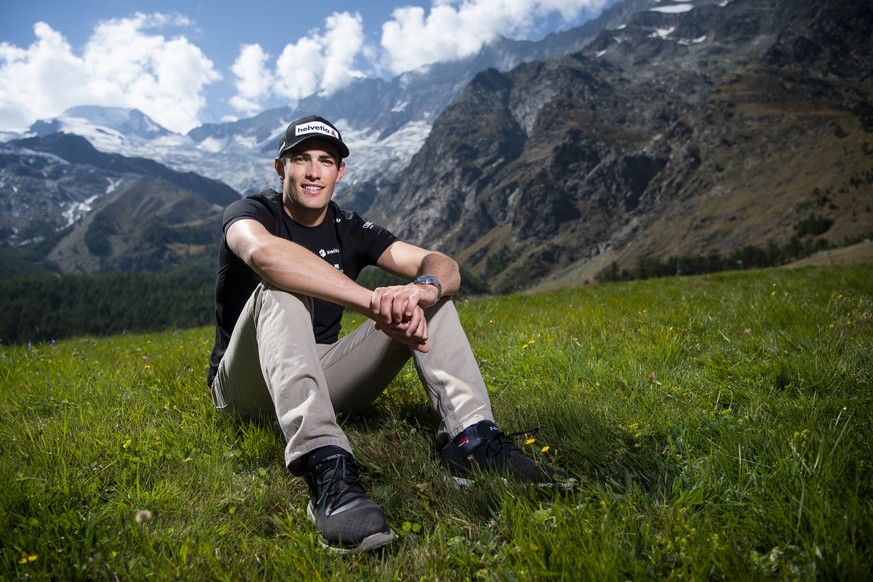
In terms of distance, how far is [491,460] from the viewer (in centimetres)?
342

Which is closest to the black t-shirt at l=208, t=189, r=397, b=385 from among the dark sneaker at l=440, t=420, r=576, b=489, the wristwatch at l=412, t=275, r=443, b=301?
the wristwatch at l=412, t=275, r=443, b=301

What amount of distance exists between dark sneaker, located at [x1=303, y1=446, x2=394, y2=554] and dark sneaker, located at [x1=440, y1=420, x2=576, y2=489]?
0.65 metres

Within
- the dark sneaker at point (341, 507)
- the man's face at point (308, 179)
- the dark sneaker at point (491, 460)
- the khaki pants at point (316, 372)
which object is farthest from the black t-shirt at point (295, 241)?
the dark sneaker at point (491, 460)

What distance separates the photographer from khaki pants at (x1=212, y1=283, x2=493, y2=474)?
3.58 metres

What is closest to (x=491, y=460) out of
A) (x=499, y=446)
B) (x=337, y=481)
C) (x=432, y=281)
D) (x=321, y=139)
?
(x=499, y=446)

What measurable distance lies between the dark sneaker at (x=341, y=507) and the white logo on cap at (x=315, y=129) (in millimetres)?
3119

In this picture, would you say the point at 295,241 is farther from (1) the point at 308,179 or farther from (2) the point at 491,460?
(2) the point at 491,460

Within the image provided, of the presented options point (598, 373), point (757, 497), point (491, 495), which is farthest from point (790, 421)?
point (491, 495)

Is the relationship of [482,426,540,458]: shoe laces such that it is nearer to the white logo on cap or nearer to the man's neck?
the man's neck

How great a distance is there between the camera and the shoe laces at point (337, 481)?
3.01 meters

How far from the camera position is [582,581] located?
84.3 inches

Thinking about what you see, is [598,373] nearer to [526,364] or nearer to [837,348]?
[526,364]

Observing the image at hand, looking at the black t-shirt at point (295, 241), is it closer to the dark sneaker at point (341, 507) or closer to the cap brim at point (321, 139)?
the cap brim at point (321, 139)

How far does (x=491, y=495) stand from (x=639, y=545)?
870 mm
